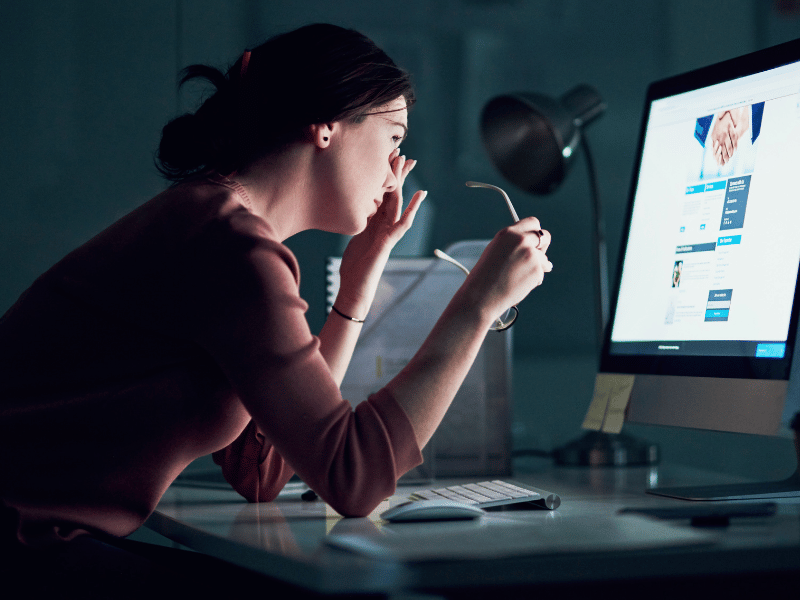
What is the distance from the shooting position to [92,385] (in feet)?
2.78

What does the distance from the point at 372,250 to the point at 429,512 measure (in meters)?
0.54

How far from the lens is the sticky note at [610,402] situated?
1181 mm

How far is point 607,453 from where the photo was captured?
1422mm

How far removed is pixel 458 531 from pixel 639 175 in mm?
759

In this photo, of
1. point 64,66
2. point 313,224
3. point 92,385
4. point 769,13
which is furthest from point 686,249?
point 64,66

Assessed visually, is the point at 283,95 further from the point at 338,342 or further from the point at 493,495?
the point at 493,495

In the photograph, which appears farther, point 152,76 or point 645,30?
point 645,30

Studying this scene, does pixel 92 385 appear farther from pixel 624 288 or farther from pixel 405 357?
pixel 624 288

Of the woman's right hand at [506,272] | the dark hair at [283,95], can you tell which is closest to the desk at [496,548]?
the woman's right hand at [506,272]

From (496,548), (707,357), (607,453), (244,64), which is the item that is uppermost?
(244,64)

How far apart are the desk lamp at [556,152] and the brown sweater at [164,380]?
28.5 inches

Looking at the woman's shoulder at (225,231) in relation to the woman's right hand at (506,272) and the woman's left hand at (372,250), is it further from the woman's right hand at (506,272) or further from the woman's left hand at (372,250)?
the woman's left hand at (372,250)

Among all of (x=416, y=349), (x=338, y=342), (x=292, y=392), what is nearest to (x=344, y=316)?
(x=338, y=342)

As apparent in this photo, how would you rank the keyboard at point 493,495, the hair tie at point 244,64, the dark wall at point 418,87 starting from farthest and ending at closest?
the dark wall at point 418,87 → the hair tie at point 244,64 → the keyboard at point 493,495
